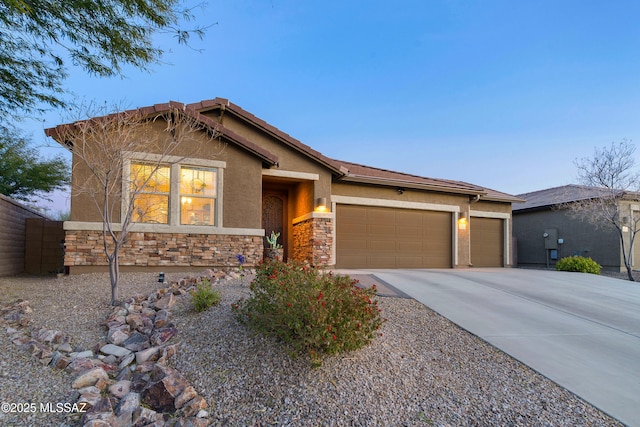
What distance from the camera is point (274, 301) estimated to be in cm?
426

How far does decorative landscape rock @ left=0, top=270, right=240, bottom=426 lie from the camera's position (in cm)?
316

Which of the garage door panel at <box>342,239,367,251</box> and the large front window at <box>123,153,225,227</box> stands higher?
the large front window at <box>123,153,225,227</box>

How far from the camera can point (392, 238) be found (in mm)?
12188

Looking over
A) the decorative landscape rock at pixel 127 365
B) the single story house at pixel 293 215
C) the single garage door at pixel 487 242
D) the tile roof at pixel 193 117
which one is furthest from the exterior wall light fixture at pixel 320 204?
the single garage door at pixel 487 242

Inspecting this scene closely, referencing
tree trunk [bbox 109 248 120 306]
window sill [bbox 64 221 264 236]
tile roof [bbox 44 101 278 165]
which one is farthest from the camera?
window sill [bbox 64 221 264 236]

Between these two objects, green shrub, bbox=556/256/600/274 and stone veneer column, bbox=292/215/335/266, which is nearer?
stone veneer column, bbox=292/215/335/266

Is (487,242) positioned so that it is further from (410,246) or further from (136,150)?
(136,150)

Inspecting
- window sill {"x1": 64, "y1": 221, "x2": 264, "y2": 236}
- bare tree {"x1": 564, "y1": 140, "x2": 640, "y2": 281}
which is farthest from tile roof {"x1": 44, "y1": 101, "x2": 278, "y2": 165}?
bare tree {"x1": 564, "y1": 140, "x2": 640, "y2": 281}

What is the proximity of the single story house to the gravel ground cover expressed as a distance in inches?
144

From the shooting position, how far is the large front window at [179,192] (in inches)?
333

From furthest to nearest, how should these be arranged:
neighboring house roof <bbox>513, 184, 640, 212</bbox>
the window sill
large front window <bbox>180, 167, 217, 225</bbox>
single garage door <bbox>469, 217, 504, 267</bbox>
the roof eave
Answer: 1. neighboring house roof <bbox>513, 184, 640, 212</bbox>
2. single garage door <bbox>469, 217, 504, 267</bbox>
3. the roof eave
4. large front window <bbox>180, 167, 217, 225</bbox>
5. the window sill

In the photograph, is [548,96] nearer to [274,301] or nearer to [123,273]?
[274,301]

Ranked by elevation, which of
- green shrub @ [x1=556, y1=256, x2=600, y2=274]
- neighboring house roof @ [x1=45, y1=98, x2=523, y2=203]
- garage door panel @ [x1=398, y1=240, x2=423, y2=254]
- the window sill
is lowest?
green shrub @ [x1=556, y1=256, x2=600, y2=274]

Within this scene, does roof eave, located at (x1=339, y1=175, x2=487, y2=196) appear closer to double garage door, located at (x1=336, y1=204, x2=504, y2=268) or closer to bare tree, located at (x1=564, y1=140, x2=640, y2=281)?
double garage door, located at (x1=336, y1=204, x2=504, y2=268)
